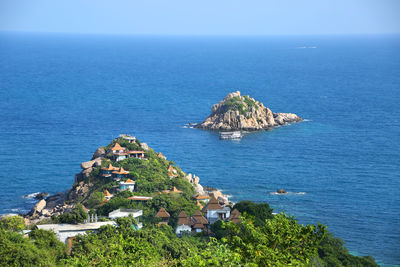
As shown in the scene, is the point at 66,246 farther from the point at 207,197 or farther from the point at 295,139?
the point at 295,139

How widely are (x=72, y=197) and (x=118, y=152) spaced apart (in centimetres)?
865

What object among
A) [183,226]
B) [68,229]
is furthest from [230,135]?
[68,229]

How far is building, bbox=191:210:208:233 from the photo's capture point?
165 ft

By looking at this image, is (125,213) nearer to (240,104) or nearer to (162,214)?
(162,214)

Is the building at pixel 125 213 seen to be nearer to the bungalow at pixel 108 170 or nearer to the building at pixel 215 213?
the building at pixel 215 213

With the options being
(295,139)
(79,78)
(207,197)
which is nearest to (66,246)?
(207,197)

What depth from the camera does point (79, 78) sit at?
7205 inches

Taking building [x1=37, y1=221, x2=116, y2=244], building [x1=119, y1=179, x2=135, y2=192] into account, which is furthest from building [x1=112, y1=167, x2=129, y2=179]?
building [x1=37, y1=221, x2=116, y2=244]

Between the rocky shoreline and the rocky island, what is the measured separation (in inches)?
1234

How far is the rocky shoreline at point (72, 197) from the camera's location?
59938 millimetres

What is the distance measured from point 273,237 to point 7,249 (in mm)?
17011

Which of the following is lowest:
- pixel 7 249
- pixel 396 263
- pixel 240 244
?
pixel 396 263

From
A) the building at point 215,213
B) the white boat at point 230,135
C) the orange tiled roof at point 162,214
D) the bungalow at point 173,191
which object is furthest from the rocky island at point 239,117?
the orange tiled roof at point 162,214

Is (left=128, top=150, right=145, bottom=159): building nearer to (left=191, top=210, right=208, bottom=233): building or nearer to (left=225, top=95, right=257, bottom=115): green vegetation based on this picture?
(left=191, top=210, right=208, bottom=233): building
